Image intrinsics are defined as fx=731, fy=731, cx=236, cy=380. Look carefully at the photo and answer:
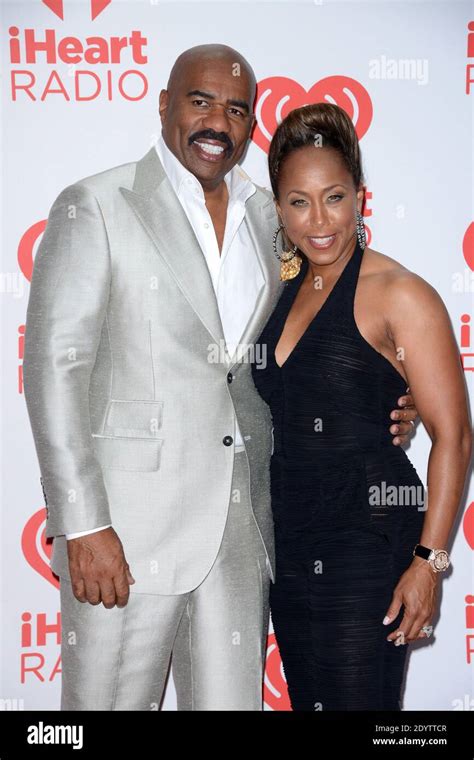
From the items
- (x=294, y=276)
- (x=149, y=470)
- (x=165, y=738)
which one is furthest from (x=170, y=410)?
(x=165, y=738)

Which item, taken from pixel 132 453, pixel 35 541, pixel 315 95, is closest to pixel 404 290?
pixel 132 453

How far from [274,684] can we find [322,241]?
1.90 metres

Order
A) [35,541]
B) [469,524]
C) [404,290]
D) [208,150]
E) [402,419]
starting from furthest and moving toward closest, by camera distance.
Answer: [469,524], [35,541], [208,150], [402,419], [404,290]

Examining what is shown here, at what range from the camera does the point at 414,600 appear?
195cm

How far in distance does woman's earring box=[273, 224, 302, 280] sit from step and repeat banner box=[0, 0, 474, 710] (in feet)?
1.91

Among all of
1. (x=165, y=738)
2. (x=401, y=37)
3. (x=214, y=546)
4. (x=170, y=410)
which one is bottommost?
(x=165, y=738)

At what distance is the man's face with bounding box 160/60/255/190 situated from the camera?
6.95 ft

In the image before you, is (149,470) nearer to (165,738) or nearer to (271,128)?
(165,738)

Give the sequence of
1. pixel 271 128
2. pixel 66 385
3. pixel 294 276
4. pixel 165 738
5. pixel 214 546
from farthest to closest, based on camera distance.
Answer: pixel 271 128 < pixel 165 738 < pixel 294 276 < pixel 214 546 < pixel 66 385

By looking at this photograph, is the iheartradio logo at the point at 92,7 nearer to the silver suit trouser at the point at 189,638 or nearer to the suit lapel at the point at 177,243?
the suit lapel at the point at 177,243

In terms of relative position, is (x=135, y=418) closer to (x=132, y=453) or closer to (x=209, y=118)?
(x=132, y=453)

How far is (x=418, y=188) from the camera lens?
2.84m

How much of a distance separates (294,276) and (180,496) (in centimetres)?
77

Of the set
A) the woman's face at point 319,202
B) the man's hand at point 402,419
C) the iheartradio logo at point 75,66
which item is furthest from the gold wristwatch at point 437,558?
the iheartradio logo at point 75,66
